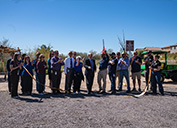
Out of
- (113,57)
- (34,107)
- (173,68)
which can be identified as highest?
(113,57)

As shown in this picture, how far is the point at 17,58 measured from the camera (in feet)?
21.0

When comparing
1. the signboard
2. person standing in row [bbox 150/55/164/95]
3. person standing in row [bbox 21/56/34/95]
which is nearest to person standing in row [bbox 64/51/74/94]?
person standing in row [bbox 21/56/34/95]

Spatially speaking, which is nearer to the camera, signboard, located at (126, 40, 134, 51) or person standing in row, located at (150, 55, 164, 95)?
person standing in row, located at (150, 55, 164, 95)

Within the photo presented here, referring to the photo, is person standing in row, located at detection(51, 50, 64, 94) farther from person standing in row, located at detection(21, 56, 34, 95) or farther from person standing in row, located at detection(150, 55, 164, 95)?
person standing in row, located at detection(150, 55, 164, 95)

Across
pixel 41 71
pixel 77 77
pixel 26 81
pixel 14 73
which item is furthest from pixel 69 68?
pixel 14 73

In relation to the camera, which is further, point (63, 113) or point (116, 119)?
point (63, 113)

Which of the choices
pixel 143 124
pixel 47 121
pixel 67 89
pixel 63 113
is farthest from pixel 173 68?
pixel 47 121

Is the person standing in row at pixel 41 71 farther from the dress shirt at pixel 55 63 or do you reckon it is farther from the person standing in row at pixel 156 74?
the person standing in row at pixel 156 74

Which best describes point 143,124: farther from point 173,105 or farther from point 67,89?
point 67,89

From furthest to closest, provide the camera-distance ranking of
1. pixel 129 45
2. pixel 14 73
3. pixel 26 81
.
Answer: pixel 129 45 → pixel 26 81 → pixel 14 73

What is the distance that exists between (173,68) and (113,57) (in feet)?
18.3

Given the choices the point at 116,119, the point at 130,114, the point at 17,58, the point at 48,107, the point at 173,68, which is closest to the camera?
the point at 116,119

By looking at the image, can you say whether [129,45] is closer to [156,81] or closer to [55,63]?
[156,81]

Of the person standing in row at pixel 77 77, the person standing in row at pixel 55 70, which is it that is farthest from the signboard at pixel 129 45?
the person standing in row at pixel 55 70
